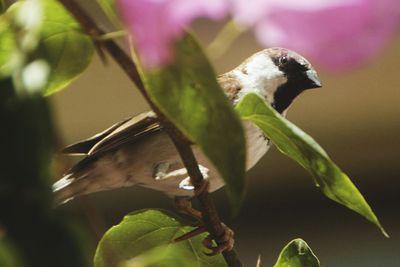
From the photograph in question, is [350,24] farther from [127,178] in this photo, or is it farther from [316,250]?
[316,250]

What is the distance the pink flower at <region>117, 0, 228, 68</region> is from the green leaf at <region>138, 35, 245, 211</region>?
0.32ft

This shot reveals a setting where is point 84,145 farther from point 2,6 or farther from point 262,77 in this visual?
point 2,6

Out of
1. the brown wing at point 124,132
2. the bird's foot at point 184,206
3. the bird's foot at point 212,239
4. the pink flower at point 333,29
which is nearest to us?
the pink flower at point 333,29

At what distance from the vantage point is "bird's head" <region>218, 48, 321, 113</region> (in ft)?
4.71

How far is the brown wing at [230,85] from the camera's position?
56.0 inches

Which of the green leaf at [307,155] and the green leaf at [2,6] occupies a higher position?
the green leaf at [2,6]

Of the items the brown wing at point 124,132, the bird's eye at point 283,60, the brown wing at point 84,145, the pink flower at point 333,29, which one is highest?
the pink flower at point 333,29

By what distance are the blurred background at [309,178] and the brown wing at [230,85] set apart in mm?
1662

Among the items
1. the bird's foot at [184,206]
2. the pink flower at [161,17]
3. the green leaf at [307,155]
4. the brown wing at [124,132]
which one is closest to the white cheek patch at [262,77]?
the brown wing at [124,132]

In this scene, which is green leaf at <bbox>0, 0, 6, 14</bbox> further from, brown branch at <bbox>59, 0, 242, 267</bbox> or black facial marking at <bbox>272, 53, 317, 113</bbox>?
black facial marking at <bbox>272, 53, 317, 113</bbox>

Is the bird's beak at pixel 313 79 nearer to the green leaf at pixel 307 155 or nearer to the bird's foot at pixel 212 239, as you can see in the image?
the bird's foot at pixel 212 239

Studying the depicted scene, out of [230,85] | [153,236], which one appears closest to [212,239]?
[153,236]

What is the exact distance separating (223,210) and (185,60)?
9.97 feet

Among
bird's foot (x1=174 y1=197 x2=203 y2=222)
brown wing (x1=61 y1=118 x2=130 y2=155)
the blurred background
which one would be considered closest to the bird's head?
brown wing (x1=61 y1=118 x2=130 y2=155)
